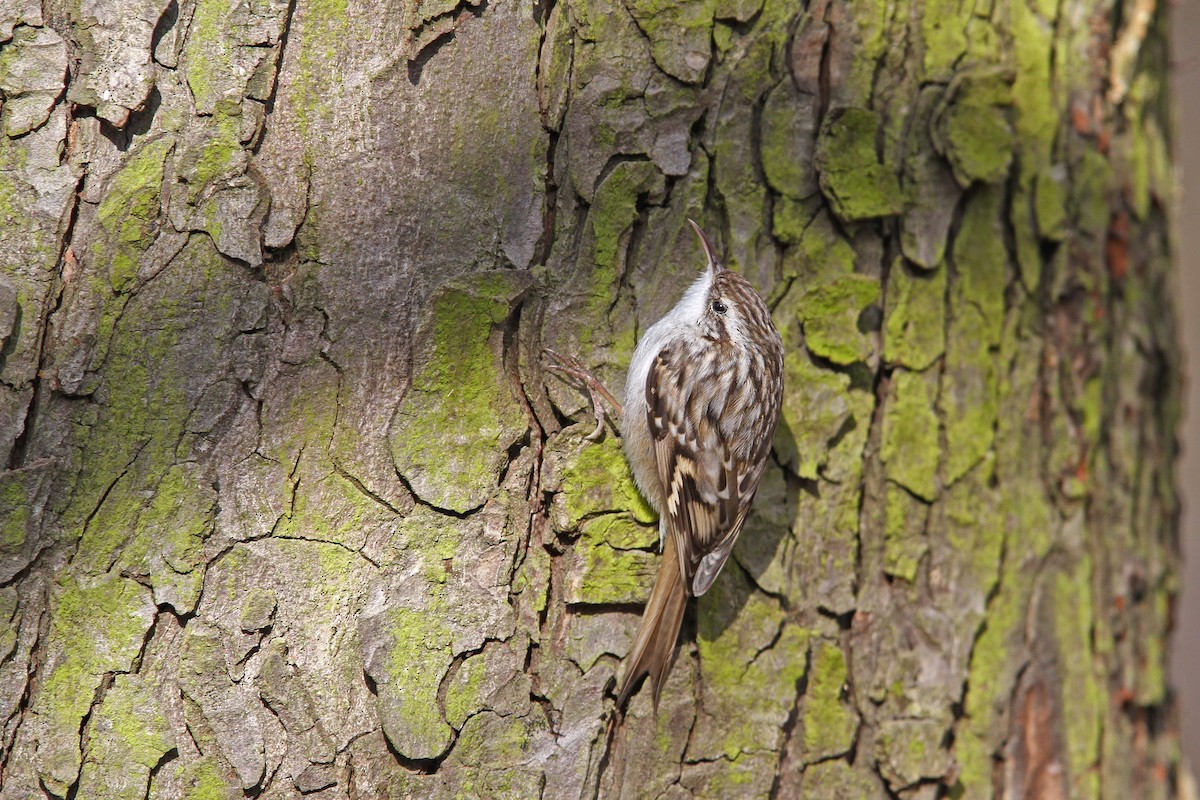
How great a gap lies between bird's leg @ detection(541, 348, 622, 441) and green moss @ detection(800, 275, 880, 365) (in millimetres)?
449

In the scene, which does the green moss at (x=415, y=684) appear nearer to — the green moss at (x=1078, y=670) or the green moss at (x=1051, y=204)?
the green moss at (x=1078, y=670)

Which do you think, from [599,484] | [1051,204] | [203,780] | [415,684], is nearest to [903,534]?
[599,484]

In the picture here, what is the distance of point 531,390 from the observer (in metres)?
1.84

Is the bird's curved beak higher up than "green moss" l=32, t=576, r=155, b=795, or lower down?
higher up

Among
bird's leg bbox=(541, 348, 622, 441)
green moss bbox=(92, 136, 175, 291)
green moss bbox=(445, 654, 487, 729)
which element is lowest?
green moss bbox=(445, 654, 487, 729)

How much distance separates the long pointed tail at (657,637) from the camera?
1.90 m

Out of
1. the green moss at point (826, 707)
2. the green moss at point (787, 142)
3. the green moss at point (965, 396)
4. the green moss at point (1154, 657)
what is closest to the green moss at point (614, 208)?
the green moss at point (787, 142)

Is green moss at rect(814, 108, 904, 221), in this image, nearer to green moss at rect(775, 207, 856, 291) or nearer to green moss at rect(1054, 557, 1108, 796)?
green moss at rect(775, 207, 856, 291)

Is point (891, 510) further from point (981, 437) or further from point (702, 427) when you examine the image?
point (702, 427)

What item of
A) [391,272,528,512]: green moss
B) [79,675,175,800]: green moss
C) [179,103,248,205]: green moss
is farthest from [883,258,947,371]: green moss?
[79,675,175,800]: green moss

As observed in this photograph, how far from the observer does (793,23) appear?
6.50 feet

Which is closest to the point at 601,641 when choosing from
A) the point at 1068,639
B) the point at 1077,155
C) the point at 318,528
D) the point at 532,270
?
the point at 318,528

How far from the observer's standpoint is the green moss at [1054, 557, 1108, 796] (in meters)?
2.25

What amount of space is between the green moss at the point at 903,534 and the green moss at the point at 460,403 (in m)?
0.82
